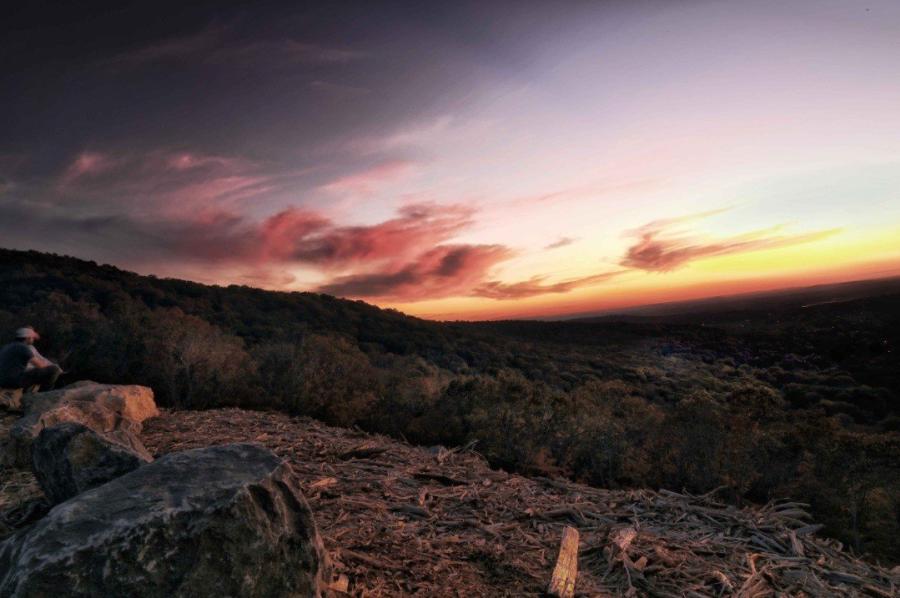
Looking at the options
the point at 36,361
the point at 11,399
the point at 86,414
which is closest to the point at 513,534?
the point at 86,414

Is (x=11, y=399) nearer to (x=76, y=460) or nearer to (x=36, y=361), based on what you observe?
(x=36, y=361)

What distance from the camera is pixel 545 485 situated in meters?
7.86

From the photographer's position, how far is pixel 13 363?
1033 cm

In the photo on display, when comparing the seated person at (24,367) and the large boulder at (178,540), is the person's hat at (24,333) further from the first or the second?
the large boulder at (178,540)

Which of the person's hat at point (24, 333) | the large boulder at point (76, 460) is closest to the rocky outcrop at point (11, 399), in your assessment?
the person's hat at point (24, 333)

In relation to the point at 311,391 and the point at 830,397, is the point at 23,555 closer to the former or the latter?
the point at 311,391

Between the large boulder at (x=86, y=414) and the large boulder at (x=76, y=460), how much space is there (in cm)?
24

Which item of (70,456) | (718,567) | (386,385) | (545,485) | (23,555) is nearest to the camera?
(23,555)

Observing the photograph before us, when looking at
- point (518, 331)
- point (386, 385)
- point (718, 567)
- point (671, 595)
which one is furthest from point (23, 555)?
point (518, 331)

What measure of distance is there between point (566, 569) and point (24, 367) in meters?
11.6

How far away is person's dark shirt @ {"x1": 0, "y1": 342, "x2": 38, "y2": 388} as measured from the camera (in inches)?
403

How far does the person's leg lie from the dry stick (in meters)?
11.2

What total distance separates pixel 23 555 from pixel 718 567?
577 cm

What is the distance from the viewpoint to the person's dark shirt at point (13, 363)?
10.2 meters
